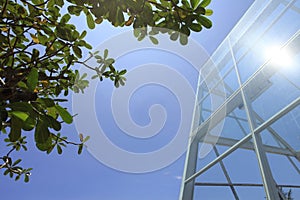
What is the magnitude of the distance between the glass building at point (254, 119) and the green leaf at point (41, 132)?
235 centimetres

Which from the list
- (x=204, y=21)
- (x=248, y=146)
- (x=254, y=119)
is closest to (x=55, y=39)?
(x=204, y=21)


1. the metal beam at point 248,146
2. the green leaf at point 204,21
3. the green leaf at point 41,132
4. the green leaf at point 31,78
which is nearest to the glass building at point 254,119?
the metal beam at point 248,146

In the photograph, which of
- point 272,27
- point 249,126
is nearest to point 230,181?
point 249,126

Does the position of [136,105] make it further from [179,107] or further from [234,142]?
[234,142]

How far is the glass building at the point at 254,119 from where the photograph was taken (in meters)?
2.39

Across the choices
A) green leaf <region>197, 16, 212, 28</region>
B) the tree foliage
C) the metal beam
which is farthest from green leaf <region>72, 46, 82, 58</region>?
the metal beam

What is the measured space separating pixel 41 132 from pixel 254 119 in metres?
3.02

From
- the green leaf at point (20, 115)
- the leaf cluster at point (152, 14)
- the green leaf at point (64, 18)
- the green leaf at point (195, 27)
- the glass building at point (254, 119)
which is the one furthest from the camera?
the glass building at point (254, 119)

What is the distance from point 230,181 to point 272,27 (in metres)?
3.00

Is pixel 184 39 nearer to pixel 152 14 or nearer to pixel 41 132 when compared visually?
pixel 152 14

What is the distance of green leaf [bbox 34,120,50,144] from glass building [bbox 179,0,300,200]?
2.35 meters

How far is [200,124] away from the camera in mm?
4945

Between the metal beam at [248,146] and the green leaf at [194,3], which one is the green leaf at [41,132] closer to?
the green leaf at [194,3]

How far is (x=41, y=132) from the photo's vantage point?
2.37 ft
